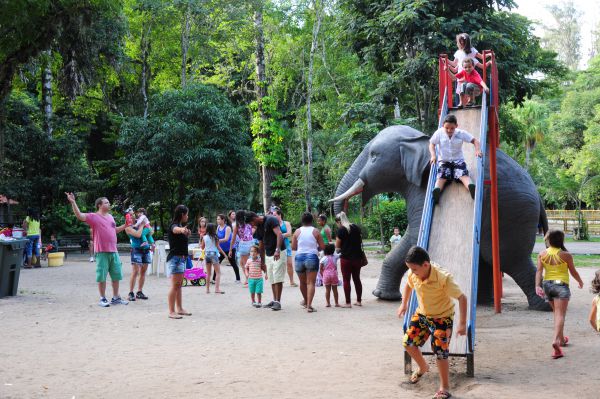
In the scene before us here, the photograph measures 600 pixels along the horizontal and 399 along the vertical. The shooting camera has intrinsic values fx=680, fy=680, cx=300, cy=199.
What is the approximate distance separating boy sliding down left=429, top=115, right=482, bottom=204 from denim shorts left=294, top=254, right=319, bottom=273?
2540mm

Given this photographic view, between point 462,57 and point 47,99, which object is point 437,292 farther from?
point 47,99

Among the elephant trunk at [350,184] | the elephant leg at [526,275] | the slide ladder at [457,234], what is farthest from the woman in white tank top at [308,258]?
the elephant leg at [526,275]

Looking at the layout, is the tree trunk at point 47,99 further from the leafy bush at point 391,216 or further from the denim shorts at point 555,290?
the denim shorts at point 555,290

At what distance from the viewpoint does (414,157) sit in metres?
12.0

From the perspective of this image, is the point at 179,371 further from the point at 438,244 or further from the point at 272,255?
the point at 272,255

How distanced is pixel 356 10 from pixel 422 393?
20.0 metres

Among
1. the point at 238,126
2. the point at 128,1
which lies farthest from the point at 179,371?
the point at 128,1

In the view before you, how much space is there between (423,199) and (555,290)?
4.45m

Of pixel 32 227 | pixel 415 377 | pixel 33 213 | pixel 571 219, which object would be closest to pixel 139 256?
pixel 415 377

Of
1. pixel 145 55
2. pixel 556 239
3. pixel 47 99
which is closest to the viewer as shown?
pixel 556 239

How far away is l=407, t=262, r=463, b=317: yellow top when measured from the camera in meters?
5.96

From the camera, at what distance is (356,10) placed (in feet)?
79.9

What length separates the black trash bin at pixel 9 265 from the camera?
13062mm

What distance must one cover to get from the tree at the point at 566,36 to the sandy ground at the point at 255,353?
55.7 meters
